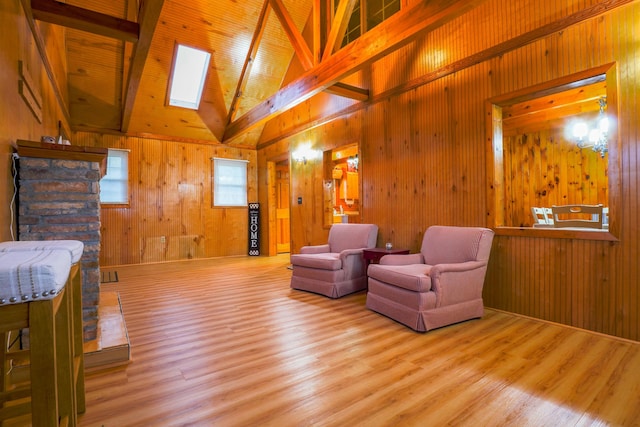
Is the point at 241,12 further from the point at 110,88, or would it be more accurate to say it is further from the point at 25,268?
the point at 25,268

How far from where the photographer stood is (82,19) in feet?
10.3

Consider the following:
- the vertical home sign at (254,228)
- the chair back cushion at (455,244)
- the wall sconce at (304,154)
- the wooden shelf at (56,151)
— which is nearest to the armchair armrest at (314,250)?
the chair back cushion at (455,244)

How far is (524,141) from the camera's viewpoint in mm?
6055

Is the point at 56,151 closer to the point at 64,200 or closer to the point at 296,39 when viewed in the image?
the point at 64,200

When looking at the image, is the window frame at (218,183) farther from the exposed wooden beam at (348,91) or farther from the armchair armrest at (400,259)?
the armchair armrest at (400,259)

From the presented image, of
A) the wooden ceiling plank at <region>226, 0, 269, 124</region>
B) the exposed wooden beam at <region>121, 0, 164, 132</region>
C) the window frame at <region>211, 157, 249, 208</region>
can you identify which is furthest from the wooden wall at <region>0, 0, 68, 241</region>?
the window frame at <region>211, 157, 249, 208</region>

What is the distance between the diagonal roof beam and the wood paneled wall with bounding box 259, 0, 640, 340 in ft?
3.21

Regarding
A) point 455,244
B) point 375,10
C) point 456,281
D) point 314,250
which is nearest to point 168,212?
point 314,250

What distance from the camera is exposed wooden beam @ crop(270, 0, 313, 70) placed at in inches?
167

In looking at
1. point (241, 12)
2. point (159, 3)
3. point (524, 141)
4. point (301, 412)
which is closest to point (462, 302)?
point (301, 412)

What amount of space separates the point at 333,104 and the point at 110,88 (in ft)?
13.2

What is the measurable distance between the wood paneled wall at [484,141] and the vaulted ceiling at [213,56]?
910 millimetres

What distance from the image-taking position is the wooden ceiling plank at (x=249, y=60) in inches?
234

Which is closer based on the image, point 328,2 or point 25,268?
point 25,268
